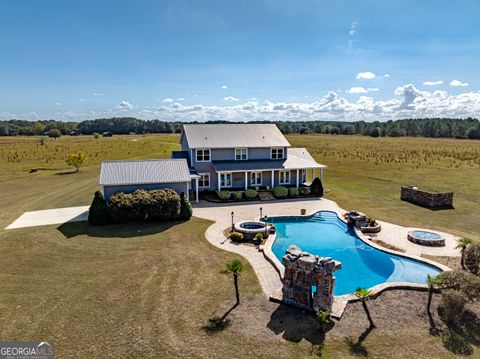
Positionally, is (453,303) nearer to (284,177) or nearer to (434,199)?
(434,199)

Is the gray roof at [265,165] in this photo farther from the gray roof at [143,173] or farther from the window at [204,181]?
the gray roof at [143,173]

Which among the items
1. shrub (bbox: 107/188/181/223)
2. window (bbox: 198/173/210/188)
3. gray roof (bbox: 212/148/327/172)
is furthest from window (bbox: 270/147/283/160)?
shrub (bbox: 107/188/181/223)

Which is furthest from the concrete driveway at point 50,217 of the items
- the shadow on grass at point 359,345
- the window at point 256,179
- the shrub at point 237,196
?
the shadow on grass at point 359,345

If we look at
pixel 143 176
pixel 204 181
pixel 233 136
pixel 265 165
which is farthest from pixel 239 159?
pixel 143 176

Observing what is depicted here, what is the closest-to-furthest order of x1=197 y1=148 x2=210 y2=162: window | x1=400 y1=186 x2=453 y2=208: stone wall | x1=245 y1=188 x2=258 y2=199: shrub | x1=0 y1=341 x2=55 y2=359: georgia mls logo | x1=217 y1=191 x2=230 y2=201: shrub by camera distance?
x1=0 y1=341 x2=55 y2=359: georgia mls logo < x1=400 y1=186 x2=453 y2=208: stone wall < x1=217 y1=191 x2=230 y2=201: shrub < x1=245 y1=188 x2=258 y2=199: shrub < x1=197 y1=148 x2=210 y2=162: window

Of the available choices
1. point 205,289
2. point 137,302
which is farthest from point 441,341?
point 137,302

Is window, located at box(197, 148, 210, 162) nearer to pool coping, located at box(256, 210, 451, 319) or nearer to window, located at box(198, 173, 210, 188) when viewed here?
window, located at box(198, 173, 210, 188)
